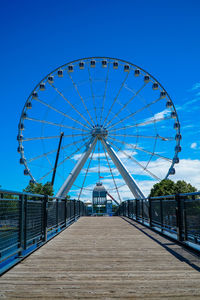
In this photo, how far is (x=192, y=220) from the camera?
552cm

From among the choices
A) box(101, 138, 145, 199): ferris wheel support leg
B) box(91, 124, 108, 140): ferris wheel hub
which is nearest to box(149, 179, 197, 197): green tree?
box(91, 124, 108, 140): ferris wheel hub

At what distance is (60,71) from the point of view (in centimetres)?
2436

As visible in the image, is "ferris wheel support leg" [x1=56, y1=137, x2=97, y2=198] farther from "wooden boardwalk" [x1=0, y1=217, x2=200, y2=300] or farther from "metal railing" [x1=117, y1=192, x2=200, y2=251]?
"wooden boardwalk" [x1=0, y1=217, x2=200, y2=300]

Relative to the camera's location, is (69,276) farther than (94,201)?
No

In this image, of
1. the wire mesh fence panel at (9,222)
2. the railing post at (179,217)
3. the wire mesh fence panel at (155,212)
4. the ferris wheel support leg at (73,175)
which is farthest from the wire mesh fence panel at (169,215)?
the ferris wheel support leg at (73,175)

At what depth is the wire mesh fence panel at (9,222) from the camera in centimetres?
412

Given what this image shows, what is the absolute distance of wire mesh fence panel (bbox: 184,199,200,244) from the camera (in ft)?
17.1

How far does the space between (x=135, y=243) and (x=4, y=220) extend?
327 centimetres

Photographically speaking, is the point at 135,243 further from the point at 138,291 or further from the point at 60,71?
the point at 60,71

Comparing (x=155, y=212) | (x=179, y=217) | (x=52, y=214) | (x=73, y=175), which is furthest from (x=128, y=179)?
(x=179, y=217)

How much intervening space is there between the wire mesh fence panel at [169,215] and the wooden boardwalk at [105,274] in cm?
101

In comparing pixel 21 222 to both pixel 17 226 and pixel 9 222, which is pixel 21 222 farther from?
pixel 9 222

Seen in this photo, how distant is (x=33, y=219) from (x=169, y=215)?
3.38m

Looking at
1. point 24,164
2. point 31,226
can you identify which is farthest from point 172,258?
point 24,164
